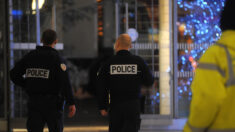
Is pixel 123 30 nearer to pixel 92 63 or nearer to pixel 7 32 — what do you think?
pixel 7 32

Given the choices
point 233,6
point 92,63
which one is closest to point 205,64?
point 233,6

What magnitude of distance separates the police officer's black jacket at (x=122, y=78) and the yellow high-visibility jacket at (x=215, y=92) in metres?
2.11

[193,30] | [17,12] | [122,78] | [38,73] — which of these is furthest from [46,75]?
[193,30]

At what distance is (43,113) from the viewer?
3992 millimetres

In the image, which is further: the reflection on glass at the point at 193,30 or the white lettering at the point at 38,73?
the reflection on glass at the point at 193,30

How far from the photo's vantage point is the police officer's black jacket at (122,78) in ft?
13.8

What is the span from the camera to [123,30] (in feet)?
21.8

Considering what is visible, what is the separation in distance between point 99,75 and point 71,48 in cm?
778

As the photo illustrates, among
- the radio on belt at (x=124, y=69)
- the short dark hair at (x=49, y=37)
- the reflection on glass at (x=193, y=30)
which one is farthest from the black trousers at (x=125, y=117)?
the reflection on glass at (x=193, y=30)

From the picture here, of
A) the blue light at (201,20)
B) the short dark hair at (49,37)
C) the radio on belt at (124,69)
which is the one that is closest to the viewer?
the short dark hair at (49,37)

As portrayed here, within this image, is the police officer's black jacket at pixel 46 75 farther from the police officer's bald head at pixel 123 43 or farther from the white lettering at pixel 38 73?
the police officer's bald head at pixel 123 43

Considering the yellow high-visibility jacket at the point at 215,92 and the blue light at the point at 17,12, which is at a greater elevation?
the blue light at the point at 17,12

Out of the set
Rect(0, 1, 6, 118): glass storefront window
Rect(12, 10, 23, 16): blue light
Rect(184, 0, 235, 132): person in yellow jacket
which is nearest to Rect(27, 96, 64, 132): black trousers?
Rect(184, 0, 235, 132): person in yellow jacket

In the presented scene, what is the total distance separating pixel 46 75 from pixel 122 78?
885mm
